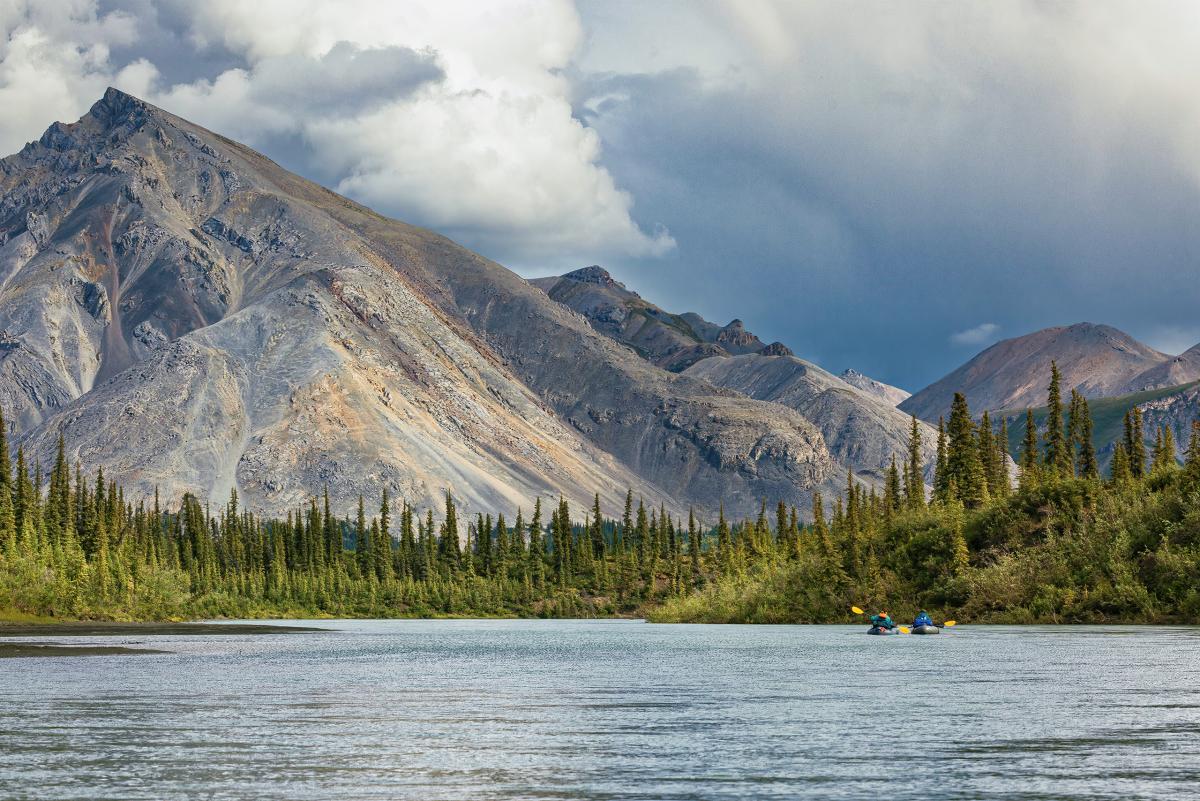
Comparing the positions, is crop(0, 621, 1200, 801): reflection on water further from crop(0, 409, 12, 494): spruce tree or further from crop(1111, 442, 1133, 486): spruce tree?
crop(0, 409, 12, 494): spruce tree

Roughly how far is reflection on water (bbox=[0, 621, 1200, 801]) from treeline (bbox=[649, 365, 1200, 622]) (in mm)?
48178

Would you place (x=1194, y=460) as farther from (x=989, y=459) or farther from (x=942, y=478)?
(x=989, y=459)

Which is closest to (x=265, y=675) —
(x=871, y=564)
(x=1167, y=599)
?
(x=1167, y=599)

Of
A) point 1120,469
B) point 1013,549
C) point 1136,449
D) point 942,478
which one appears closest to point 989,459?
point 942,478

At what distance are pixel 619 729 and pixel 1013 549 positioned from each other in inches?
4406

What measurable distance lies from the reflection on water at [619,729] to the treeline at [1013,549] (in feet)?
158

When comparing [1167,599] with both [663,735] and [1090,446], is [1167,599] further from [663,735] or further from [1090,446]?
[663,735]

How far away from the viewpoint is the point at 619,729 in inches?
1679

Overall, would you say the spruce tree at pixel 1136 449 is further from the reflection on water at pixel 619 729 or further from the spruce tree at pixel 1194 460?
the reflection on water at pixel 619 729

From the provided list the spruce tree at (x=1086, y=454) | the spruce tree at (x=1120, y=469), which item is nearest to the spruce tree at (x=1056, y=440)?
the spruce tree at (x=1086, y=454)

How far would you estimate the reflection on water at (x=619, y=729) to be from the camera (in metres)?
31.3

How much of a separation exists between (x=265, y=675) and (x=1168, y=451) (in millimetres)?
143313

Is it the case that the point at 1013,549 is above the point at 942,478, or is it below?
below

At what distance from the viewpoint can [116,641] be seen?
118812mm
